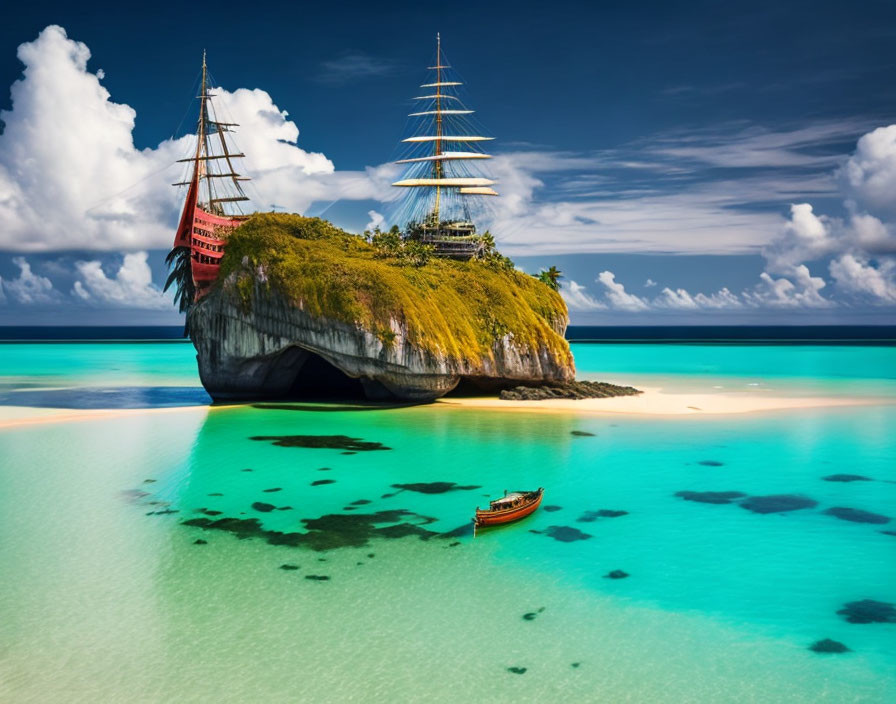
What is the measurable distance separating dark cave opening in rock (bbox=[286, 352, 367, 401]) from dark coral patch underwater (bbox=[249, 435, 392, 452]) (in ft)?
56.1

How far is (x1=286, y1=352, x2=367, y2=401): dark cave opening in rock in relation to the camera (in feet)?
182

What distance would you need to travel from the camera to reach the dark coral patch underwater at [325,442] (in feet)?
114

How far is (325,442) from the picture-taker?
36188mm

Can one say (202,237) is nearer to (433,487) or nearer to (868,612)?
(433,487)

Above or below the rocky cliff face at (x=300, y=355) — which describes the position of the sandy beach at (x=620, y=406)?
below

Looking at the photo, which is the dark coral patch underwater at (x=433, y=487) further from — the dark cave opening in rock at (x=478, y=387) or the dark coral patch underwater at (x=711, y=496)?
the dark cave opening in rock at (x=478, y=387)

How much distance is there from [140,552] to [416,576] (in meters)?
8.24

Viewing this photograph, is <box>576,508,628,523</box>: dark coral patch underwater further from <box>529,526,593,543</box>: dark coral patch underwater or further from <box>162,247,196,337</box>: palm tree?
<box>162,247,196,337</box>: palm tree

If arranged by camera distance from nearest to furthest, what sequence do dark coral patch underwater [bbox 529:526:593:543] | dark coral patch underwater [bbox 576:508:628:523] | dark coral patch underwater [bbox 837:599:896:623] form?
dark coral patch underwater [bbox 837:599:896:623] → dark coral patch underwater [bbox 529:526:593:543] → dark coral patch underwater [bbox 576:508:628:523]

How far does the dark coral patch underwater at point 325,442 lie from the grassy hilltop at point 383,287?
30.9ft

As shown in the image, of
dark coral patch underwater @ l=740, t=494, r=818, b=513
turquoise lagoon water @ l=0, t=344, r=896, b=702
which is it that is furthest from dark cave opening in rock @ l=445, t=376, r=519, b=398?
dark coral patch underwater @ l=740, t=494, r=818, b=513

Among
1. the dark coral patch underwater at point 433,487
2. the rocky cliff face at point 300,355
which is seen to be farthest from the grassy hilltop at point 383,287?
the dark coral patch underwater at point 433,487

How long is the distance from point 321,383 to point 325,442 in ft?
71.2

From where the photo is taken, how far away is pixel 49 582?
17672 millimetres
